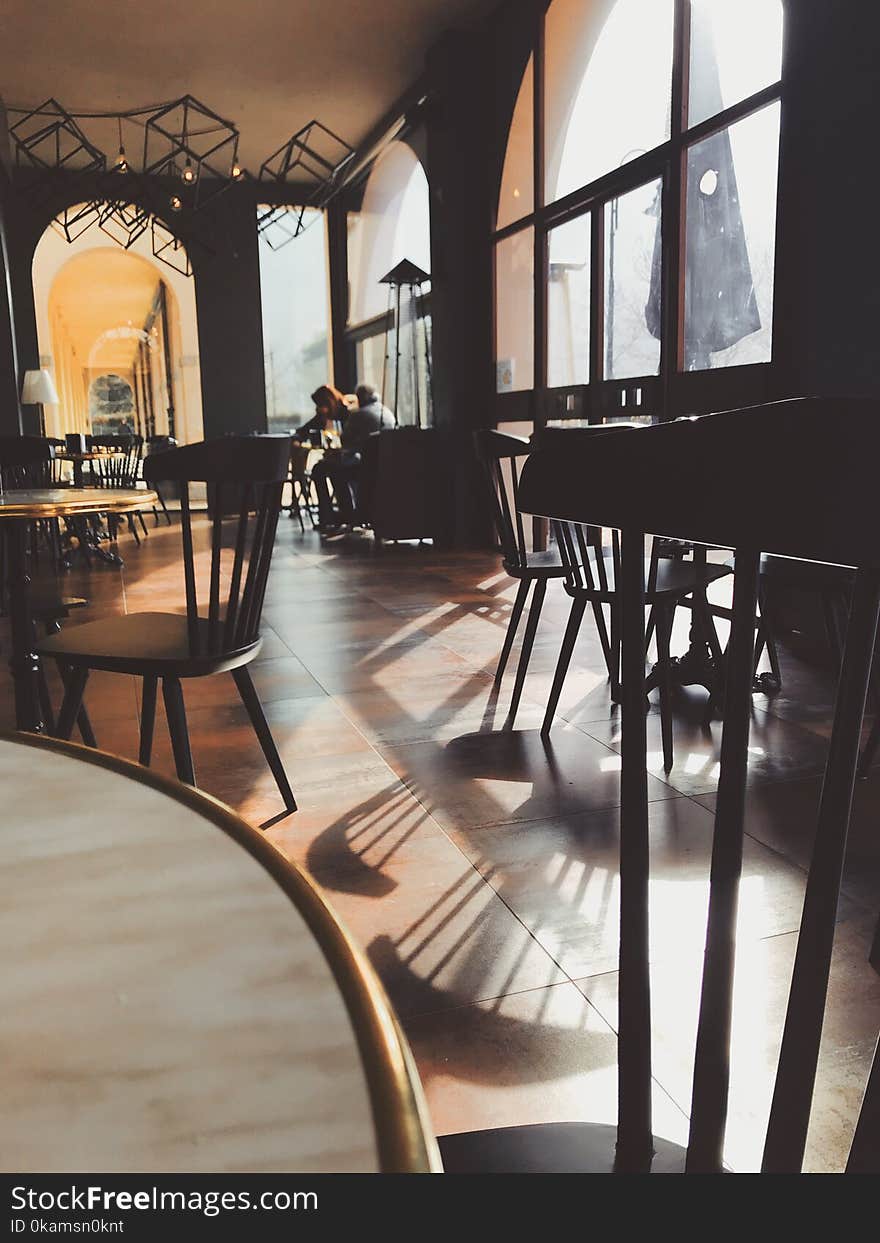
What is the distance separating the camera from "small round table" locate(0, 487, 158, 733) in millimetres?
2365

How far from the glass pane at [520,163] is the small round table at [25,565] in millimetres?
5459

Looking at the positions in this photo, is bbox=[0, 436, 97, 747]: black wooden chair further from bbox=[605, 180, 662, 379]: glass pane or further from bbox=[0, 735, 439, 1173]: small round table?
bbox=[605, 180, 662, 379]: glass pane

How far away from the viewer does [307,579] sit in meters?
6.42

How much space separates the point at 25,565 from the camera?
2488 millimetres

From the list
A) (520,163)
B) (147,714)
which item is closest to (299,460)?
(520,163)

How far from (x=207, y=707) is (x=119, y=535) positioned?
6774 millimetres

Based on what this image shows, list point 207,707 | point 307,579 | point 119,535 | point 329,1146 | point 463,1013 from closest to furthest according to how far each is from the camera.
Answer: point 329,1146
point 463,1013
point 207,707
point 307,579
point 119,535

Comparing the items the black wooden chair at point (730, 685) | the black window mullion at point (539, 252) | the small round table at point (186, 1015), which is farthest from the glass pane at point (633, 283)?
the small round table at point (186, 1015)

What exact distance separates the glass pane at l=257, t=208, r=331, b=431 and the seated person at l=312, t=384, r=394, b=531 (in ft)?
12.7

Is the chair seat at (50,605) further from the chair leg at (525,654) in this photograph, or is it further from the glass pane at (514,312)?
the glass pane at (514,312)

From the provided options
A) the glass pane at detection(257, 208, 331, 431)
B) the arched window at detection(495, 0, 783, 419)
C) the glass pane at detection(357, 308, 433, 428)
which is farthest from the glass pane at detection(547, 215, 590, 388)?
the glass pane at detection(257, 208, 331, 431)

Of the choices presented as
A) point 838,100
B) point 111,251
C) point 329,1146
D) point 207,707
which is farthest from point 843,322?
point 111,251

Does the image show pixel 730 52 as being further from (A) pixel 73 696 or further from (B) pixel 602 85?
(A) pixel 73 696

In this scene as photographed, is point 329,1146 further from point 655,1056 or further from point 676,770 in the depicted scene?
point 676,770
